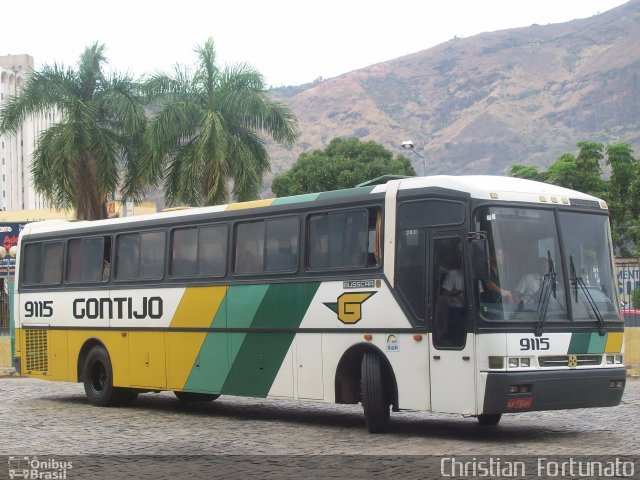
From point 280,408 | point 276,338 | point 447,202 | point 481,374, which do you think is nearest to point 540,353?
point 481,374

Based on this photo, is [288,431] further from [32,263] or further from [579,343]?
[32,263]

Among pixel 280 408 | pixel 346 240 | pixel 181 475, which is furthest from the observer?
pixel 280 408

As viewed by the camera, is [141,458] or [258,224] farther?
[258,224]

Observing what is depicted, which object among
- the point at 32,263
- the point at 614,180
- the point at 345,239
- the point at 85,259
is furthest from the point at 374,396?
the point at 614,180

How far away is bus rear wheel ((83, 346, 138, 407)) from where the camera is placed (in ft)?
59.4

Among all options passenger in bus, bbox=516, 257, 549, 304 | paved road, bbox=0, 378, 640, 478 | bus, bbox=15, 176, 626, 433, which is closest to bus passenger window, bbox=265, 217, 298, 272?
bus, bbox=15, 176, 626, 433

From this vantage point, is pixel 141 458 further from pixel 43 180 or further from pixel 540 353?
pixel 43 180

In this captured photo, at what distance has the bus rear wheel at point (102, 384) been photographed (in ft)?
59.4

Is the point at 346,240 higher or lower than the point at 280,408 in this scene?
higher

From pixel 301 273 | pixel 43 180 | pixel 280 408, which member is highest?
pixel 43 180

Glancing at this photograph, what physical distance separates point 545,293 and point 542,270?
268mm

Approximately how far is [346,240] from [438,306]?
1881 mm

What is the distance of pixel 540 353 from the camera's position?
12.2 m

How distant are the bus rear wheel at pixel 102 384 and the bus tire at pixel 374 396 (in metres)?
6.12
